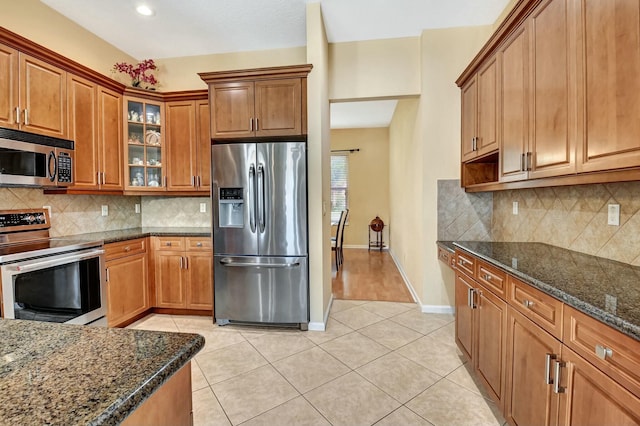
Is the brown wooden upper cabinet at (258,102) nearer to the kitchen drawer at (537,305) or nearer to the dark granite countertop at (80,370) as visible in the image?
the kitchen drawer at (537,305)

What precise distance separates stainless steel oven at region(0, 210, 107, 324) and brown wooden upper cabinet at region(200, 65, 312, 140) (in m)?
1.59

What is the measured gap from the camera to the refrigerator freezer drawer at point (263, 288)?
2830 mm

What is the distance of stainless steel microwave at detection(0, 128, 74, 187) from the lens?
7.09 feet

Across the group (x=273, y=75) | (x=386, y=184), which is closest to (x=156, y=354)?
(x=273, y=75)

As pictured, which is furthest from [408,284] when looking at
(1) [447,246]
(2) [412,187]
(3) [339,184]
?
(3) [339,184]

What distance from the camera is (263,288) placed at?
2.87 m

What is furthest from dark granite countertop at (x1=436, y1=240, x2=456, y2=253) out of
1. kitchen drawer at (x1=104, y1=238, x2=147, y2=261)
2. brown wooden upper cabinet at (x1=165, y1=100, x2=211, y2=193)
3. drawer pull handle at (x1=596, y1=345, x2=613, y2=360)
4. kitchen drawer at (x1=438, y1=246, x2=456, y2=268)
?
kitchen drawer at (x1=104, y1=238, x2=147, y2=261)

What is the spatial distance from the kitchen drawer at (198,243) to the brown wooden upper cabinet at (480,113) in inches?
111

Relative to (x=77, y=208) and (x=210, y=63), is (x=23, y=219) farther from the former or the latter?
Answer: (x=210, y=63)

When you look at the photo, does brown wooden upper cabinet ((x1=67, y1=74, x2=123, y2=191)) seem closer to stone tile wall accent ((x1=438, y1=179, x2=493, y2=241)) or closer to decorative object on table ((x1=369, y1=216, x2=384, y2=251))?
stone tile wall accent ((x1=438, y1=179, x2=493, y2=241))

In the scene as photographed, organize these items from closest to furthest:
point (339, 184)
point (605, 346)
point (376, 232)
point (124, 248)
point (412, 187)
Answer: point (605, 346) < point (124, 248) < point (412, 187) < point (376, 232) < point (339, 184)

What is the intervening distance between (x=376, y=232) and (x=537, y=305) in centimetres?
588

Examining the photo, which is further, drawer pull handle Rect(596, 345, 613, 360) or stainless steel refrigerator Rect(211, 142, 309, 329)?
stainless steel refrigerator Rect(211, 142, 309, 329)

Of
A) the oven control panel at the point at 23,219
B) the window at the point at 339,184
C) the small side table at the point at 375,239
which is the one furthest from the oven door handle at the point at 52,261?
the small side table at the point at 375,239
